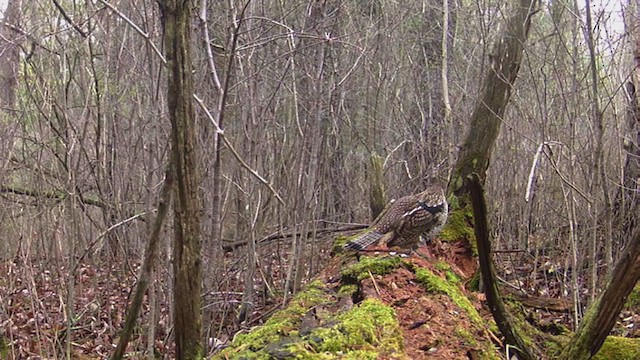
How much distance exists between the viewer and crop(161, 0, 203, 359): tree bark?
308 cm

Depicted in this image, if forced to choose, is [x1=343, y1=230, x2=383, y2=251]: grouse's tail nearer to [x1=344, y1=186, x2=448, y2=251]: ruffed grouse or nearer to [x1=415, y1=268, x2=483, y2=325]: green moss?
[x1=344, y1=186, x2=448, y2=251]: ruffed grouse

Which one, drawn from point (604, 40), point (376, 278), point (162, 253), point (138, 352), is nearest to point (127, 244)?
point (162, 253)

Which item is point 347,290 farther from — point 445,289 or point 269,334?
point 269,334

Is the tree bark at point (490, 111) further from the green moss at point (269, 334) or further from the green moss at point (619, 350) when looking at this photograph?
the green moss at point (269, 334)

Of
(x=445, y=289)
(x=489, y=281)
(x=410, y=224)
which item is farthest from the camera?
(x=410, y=224)

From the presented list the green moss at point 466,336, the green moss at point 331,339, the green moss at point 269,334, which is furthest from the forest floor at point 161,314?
the green moss at point 269,334

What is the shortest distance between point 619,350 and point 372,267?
2.09 metres

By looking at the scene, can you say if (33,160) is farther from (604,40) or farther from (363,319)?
(604,40)

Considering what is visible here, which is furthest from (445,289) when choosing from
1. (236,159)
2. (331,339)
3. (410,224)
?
(236,159)

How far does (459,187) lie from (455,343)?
11.6 ft

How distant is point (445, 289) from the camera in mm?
3834

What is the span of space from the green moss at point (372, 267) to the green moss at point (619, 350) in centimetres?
175

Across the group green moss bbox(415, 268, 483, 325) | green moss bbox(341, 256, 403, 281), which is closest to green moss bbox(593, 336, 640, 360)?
green moss bbox(415, 268, 483, 325)

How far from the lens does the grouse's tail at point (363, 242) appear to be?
4.68 metres
